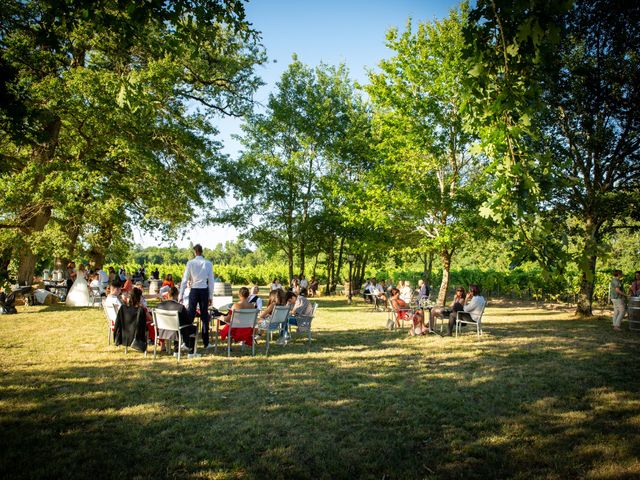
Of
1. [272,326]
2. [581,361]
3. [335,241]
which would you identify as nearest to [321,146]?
[335,241]

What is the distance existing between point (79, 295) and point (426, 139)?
16.4 meters

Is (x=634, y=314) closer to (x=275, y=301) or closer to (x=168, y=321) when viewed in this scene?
(x=275, y=301)

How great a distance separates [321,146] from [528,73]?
91.0 feet

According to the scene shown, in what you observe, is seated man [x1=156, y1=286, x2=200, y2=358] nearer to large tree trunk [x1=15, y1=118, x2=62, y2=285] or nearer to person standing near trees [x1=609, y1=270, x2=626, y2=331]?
large tree trunk [x1=15, y1=118, x2=62, y2=285]

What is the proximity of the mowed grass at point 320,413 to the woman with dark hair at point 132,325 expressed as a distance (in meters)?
0.30

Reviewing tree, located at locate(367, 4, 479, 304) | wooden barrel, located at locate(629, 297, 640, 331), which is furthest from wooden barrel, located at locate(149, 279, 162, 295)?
wooden barrel, located at locate(629, 297, 640, 331)

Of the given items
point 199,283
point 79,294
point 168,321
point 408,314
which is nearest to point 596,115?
point 408,314

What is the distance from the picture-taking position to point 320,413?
16.0ft

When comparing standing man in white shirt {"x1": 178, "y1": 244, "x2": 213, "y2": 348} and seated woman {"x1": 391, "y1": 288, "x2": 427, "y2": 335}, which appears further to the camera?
seated woman {"x1": 391, "y1": 288, "x2": 427, "y2": 335}

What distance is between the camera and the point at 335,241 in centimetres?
3322

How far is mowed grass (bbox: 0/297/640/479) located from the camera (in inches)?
142

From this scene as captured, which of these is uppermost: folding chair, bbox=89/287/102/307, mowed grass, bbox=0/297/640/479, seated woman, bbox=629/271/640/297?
seated woman, bbox=629/271/640/297

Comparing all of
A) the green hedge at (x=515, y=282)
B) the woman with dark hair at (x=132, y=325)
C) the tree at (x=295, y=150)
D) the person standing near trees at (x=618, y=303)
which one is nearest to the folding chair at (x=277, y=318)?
the woman with dark hair at (x=132, y=325)

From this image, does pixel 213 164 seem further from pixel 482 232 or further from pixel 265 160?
pixel 482 232
